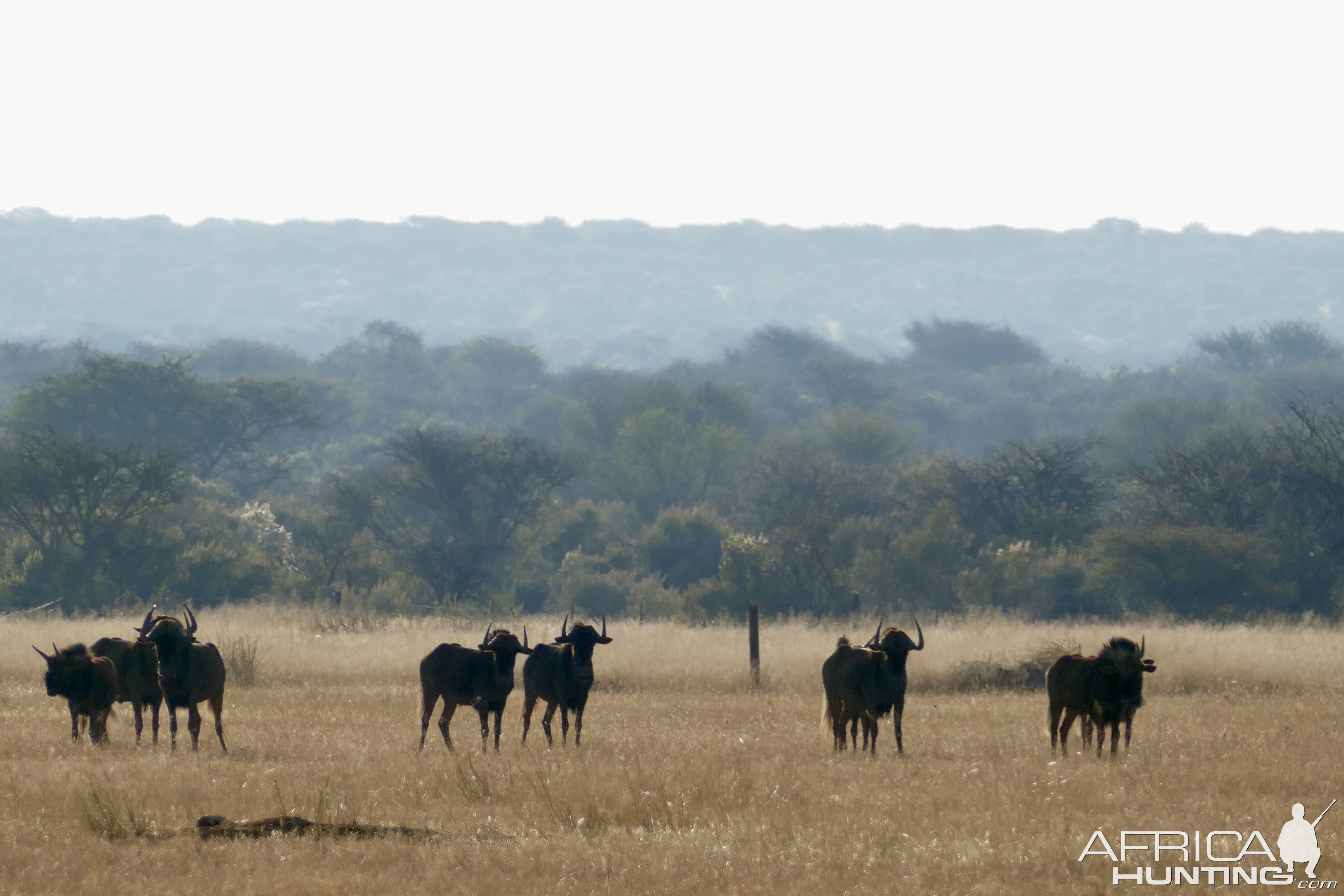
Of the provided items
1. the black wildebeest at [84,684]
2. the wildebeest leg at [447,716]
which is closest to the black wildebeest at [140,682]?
the black wildebeest at [84,684]

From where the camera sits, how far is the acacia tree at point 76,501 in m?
45.5

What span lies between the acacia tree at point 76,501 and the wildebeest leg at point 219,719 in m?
30.5

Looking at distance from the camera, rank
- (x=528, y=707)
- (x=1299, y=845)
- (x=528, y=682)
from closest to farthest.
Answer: (x=1299, y=845)
(x=528, y=682)
(x=528, y=707)

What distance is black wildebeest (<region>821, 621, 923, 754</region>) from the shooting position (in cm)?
1566

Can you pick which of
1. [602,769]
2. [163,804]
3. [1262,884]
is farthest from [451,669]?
[1262,884]

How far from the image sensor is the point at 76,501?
4562 cm

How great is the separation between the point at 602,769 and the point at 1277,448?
117 ft

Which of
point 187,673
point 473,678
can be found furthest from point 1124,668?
point 187,673

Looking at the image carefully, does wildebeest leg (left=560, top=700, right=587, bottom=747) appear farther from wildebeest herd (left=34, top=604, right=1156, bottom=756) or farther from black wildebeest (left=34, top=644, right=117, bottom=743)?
black wildebeest (left=34, top=644, right=117, bottom=743)

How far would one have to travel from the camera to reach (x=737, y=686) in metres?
24.9

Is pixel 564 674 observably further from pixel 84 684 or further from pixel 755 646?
pixel 755 646

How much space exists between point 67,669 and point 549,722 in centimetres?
504

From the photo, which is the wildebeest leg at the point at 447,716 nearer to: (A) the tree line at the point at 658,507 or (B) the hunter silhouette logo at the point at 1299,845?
(B) the hunter silhouette logo at the point at 1299,845

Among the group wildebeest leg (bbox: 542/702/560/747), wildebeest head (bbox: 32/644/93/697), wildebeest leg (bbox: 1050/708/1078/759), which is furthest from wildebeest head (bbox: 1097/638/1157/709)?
wildebeest head (bbox: 32/644/93/697)
